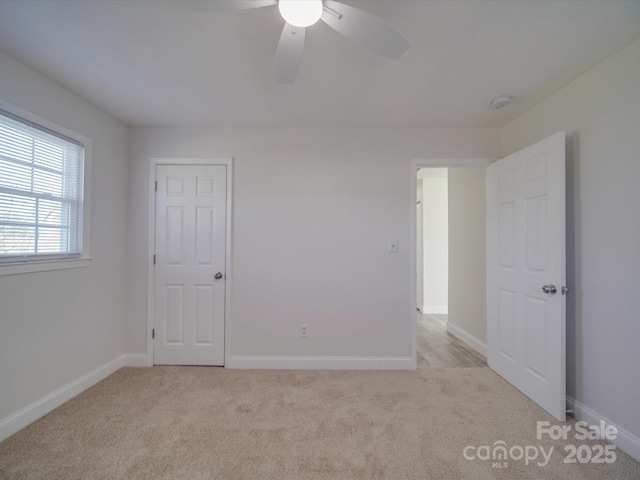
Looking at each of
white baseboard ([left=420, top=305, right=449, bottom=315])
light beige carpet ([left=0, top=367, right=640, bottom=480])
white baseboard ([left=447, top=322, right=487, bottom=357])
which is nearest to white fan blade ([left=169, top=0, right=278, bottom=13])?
light beige carpet ([left=0, top=367, right=640, bottom=480])

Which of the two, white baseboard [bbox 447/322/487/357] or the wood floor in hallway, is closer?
the wood floor in hallway

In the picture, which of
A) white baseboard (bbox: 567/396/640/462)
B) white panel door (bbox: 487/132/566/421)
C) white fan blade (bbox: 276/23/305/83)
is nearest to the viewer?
white fan blade (bbox: 276/23/305/83)

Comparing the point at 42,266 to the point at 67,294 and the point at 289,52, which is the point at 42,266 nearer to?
the point at 67,294

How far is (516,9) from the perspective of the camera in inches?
52.3

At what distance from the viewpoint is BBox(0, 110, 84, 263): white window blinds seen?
1.72 meters

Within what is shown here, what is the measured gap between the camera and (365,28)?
3.76ft

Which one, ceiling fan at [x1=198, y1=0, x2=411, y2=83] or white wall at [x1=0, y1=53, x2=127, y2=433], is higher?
ceiling fan at [x1=198, y1=0, x2=411, y2=83]

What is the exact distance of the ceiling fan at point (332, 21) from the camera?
107cm

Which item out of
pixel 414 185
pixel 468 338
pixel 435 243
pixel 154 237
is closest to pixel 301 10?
pixel 414 185

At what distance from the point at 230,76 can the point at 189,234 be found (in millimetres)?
1557

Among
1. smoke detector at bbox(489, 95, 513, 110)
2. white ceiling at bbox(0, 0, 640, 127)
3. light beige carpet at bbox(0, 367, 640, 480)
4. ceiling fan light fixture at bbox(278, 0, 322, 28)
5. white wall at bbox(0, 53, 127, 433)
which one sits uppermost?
white ceiling at bbox(0, 0, 640, 127)

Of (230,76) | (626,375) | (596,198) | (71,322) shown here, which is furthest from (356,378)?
(230,76)

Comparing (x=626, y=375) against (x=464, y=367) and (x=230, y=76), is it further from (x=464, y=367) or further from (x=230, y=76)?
(x=230, y=76)

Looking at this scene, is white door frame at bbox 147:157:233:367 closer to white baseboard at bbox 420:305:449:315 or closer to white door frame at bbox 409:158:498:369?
white door frame at bbox 409:158:498:369
